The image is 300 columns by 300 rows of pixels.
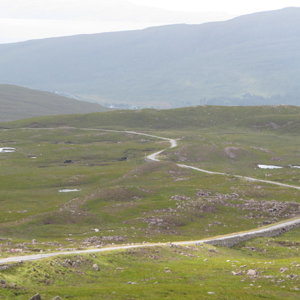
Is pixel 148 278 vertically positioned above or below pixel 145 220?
above

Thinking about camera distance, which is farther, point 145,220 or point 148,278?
point 145,220

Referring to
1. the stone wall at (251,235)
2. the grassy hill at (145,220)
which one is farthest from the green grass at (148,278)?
the stone wall at (251,235)

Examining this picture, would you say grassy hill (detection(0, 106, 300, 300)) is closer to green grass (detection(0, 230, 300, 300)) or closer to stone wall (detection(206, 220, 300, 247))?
green grass (detection(0, 230, 300, 300))

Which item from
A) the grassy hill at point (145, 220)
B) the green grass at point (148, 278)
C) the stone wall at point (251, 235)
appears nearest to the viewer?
the green grass at point (148, 278)

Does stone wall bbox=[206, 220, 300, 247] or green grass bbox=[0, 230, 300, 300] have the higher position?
green grass bbox=[0, 230, 300, 300]

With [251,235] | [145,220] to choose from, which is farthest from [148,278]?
[145,220]

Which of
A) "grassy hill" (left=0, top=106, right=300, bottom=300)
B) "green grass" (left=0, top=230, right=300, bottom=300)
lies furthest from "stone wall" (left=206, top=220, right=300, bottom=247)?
"green grass" (left=0, top=230, right=300, bottom=300)

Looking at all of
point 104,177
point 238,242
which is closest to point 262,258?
point 238,242

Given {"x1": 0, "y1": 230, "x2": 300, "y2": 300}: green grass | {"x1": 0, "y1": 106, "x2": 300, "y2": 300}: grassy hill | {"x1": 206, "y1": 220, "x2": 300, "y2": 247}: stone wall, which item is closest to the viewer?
{"x1": 0, "y1": 230, "x2": 300, "y2": 300}: green grass

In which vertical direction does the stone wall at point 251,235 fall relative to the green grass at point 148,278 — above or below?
below

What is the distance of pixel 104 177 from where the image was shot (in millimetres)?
144875

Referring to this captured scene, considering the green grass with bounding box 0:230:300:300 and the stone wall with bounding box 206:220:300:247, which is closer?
the green grass with bounding box 0:230:300:300

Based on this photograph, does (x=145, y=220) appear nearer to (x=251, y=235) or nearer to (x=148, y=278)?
(x=251, y=235)

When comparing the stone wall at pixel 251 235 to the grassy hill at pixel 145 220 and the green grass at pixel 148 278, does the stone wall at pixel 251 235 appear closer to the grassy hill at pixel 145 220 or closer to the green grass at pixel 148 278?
the grassy hill at pixel 145 220
